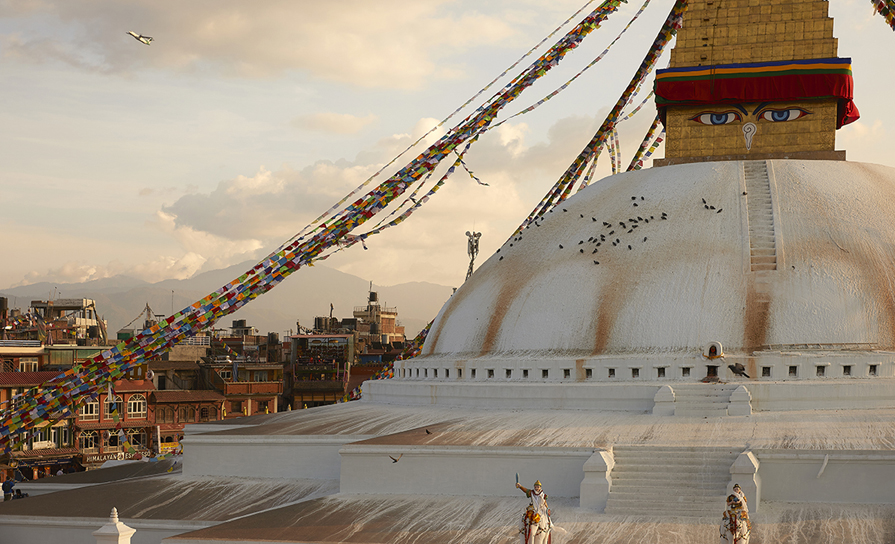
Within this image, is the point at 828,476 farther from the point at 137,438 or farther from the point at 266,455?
the point at 137,438

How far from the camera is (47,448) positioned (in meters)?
33.6

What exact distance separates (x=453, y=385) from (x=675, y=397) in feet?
13.3

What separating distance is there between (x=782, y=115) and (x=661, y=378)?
23.5ft

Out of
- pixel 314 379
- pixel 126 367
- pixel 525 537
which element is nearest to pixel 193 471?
pixel 126 367

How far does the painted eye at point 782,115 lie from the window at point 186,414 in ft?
84.6

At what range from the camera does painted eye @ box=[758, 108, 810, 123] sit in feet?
64.5

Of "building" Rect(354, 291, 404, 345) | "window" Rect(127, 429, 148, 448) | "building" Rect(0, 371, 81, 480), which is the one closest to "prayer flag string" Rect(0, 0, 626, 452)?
"building" Rect(0, 371, 81, 480)

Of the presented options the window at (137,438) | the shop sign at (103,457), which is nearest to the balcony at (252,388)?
the window at (137,438)

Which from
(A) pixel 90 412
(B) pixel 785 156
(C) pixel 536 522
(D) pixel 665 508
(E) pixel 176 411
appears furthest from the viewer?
(E) pixel 176 411

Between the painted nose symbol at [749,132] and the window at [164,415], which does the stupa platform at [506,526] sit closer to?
the painted nose symbol at [749,132]

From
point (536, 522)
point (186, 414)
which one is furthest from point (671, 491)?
point (186, 414)

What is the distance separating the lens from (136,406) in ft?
121

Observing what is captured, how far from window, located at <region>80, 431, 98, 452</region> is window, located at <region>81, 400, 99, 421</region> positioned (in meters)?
0.49

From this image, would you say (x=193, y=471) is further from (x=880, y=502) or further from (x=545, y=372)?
(x=880, y=502)
